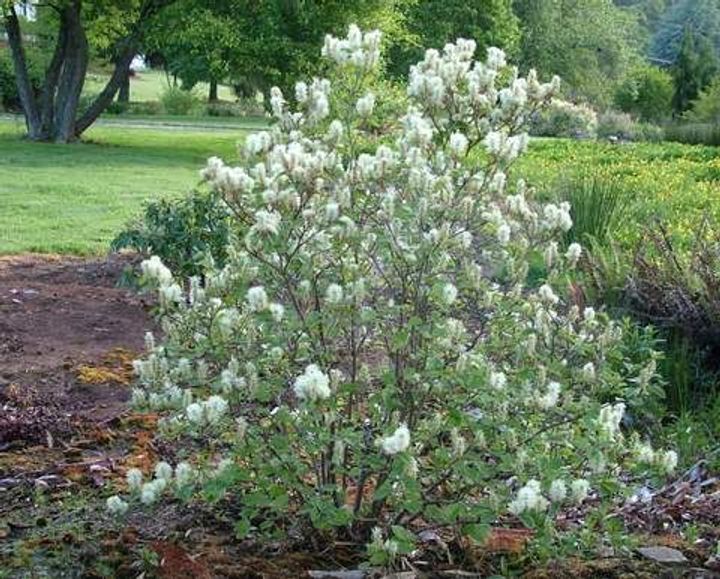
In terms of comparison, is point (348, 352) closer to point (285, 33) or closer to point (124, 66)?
point (285, 33)

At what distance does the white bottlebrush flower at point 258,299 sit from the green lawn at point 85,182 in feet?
20.5

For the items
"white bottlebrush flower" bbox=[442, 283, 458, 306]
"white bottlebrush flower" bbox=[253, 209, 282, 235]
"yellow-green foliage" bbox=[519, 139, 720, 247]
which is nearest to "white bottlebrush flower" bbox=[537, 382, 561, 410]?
"white bottlebrush flower" bbox=[442, 283, 458, 306]

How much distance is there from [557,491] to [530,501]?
0.08m

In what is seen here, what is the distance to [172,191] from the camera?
45.2ft

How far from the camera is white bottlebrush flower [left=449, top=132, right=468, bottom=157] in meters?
2.78

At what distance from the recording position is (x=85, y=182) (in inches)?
558

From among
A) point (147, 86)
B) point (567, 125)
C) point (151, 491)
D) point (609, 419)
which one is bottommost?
point (567, 125)

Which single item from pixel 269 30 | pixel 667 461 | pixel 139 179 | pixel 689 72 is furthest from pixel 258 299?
pixel 689 72

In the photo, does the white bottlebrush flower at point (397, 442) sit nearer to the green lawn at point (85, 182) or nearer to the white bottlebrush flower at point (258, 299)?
the white bottlebrush flower at point (258, 299)

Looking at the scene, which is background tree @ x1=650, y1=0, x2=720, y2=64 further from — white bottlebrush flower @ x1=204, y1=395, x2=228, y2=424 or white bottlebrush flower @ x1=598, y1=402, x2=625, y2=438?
white bottlebrush flower @ x1=204, y1=395, x2=228, y2=424

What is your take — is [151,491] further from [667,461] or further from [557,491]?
[667,461]

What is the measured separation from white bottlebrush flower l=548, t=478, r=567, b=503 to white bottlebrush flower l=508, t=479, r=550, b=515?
0.03 metres

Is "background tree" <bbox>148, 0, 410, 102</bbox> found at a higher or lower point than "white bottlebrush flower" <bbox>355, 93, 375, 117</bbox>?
higher

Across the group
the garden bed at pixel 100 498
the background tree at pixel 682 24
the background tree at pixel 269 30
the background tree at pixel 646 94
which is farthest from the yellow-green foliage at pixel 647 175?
the background tree at pixel 682 24
